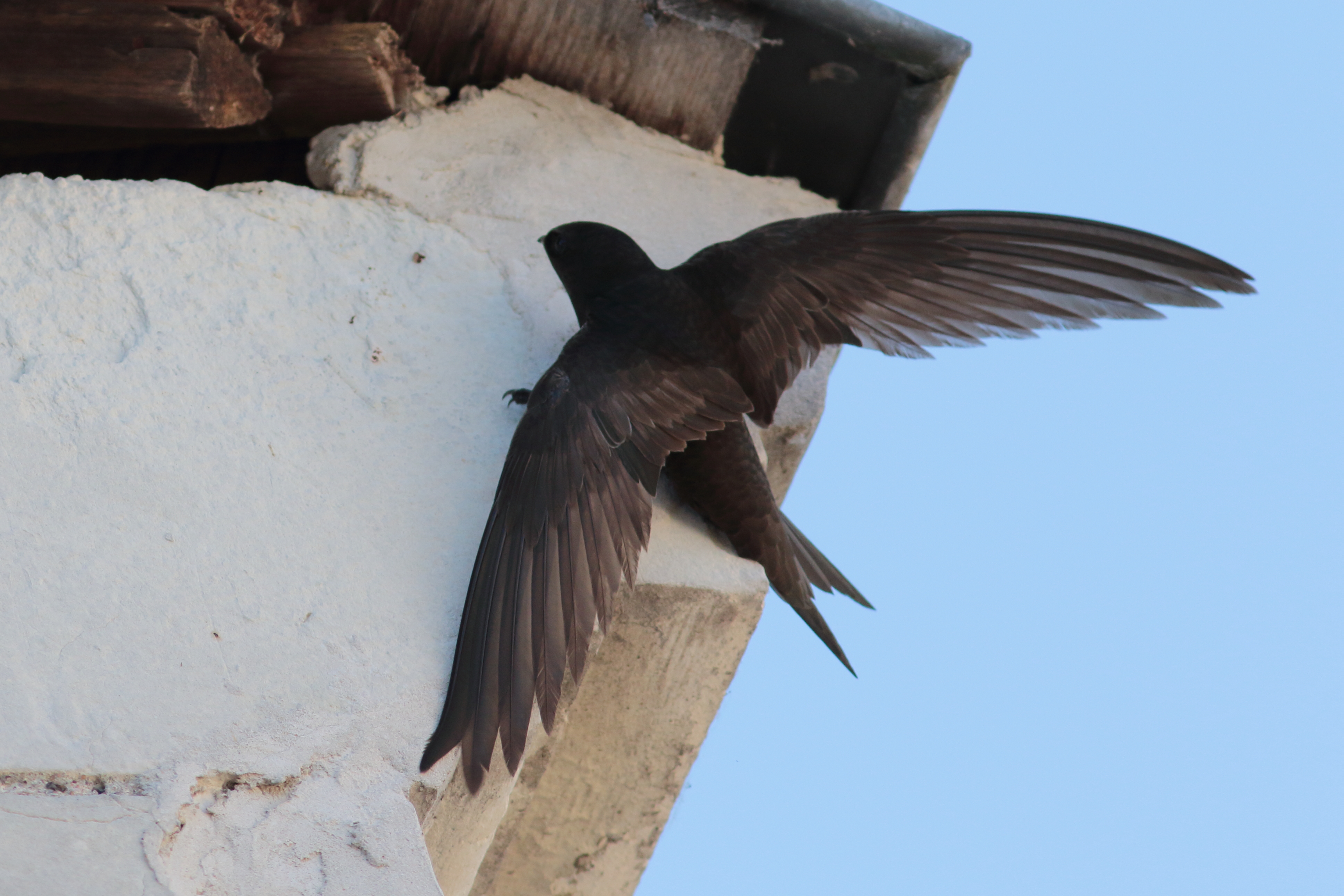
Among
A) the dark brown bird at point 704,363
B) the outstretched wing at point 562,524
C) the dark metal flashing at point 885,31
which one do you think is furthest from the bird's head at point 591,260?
the dark metal flashing at point 885,31

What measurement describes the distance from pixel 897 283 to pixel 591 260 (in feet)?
1.41

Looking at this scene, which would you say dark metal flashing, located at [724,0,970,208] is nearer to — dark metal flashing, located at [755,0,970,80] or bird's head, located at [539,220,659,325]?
dark metal flashing, located at [755,0,970,80]

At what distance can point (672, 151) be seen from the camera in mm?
2027

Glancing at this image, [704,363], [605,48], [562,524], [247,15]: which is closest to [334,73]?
[247,15]

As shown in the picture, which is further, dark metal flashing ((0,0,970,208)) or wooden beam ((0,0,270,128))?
→ dark metal flashing ((0,0,970,208))

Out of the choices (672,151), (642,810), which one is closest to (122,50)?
(672,151)

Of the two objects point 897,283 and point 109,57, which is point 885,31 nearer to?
point 897,283

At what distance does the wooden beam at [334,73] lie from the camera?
1.77m

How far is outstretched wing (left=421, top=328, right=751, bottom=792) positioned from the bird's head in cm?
13

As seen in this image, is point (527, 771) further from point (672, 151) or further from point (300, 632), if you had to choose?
point (672, 151)

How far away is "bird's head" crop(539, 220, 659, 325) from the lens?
1597mm

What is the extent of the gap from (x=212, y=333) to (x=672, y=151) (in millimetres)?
897

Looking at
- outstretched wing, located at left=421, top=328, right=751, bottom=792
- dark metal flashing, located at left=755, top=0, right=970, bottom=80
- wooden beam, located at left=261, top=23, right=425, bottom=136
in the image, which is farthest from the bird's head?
dark metal flashing, located at left=755, top=0, right=970, bottom=80

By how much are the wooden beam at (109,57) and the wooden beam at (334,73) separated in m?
0.15
